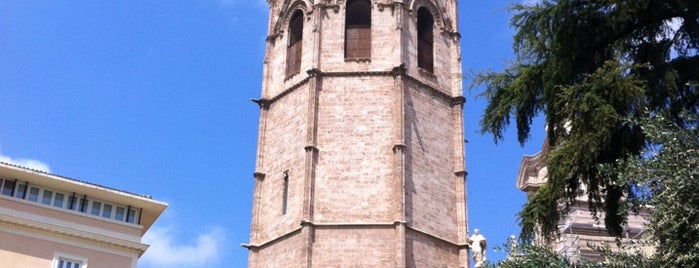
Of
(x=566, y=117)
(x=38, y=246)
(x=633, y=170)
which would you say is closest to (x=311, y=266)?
(x=38, y=246)

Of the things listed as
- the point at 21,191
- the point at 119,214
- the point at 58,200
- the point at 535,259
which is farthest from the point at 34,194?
the point at 535,259

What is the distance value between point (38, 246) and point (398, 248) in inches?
441

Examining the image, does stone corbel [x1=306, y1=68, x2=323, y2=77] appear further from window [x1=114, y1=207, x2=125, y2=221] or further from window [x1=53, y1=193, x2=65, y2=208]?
window [x1=53, y1=193, x2=65, y2=208]

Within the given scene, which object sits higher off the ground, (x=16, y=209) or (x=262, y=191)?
(x=262, y=191)

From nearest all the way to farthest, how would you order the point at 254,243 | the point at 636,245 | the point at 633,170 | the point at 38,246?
the point at 633,170
the point at 636,245
the point at 38,246
the point at 254,243

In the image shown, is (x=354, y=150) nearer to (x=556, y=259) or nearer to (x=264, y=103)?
(x=264, y=103)

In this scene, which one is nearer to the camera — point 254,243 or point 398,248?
point 398,248

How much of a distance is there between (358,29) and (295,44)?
2.63 m

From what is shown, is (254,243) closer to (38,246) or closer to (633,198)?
(38,246)

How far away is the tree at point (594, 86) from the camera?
14.3m

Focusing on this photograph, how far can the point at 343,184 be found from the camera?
32188 mm

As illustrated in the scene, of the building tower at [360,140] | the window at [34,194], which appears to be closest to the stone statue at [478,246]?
the building tower at [360,140]

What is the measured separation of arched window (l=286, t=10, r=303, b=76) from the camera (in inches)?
1404

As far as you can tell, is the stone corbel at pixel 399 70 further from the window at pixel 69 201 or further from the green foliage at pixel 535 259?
the green foliage at pixel 535 259
